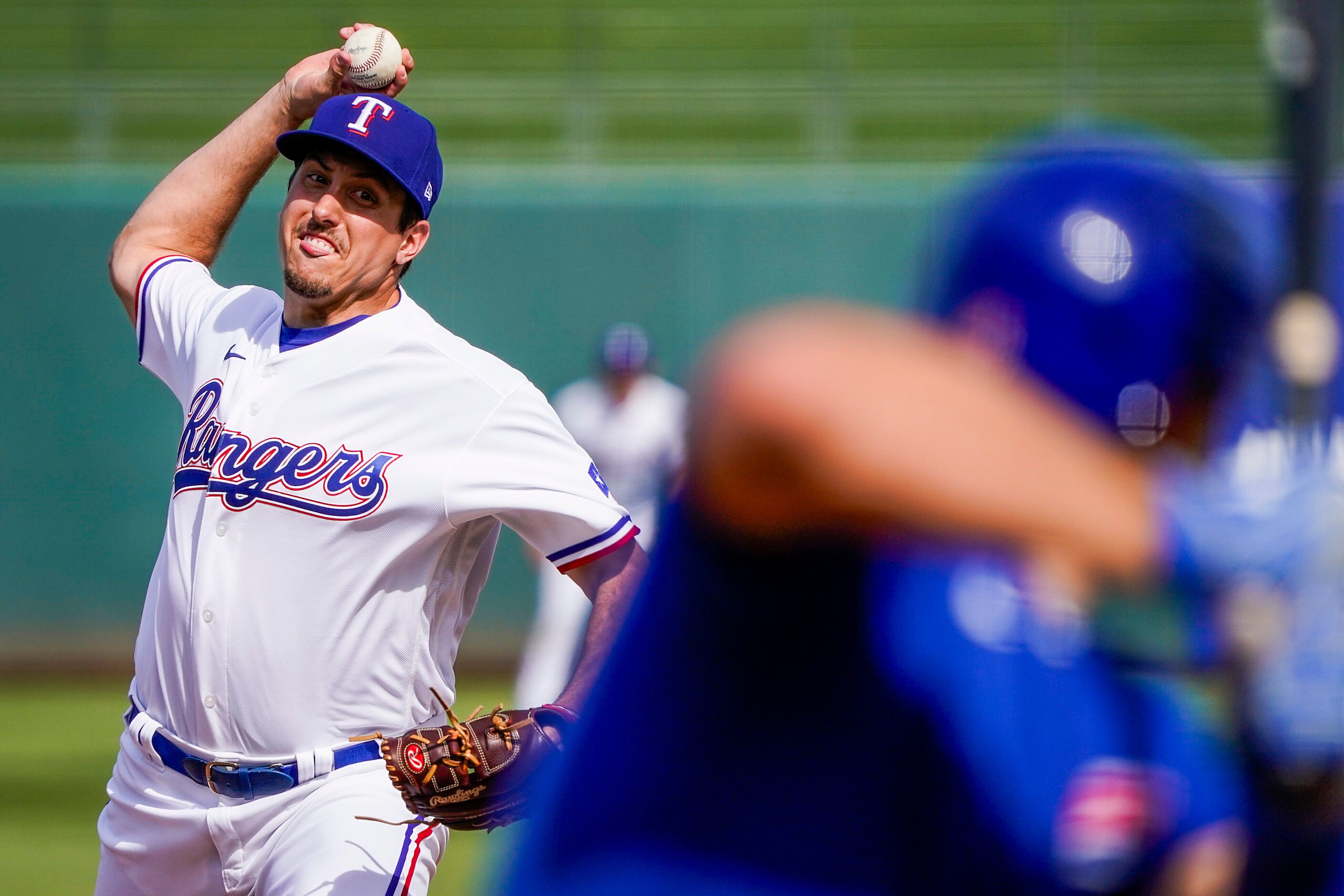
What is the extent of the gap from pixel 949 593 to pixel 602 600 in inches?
69.5

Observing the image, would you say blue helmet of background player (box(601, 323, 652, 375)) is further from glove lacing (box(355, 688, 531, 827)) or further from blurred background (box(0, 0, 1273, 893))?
glove lacing (box(355, 688, 531, 827))

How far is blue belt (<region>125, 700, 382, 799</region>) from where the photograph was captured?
8.60 feet

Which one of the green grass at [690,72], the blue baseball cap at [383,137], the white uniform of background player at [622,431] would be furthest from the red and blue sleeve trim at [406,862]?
the green grass at [690,72]

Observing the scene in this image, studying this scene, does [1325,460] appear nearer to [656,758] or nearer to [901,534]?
[901,534]

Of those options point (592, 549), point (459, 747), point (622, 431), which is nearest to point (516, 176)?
point (622, 431)

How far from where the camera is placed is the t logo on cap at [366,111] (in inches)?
112

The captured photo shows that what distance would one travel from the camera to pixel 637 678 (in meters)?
1.12

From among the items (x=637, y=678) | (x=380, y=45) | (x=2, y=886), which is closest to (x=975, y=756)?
(x=637, y=678)

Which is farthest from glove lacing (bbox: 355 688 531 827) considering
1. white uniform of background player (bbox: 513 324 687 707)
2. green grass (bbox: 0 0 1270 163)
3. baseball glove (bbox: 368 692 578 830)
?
green grass (bbox: 0 0 1270 163)

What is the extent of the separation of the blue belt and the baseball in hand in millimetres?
1401

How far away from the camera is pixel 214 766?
2.65 metres

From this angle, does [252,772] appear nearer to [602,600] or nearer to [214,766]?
[214,766]

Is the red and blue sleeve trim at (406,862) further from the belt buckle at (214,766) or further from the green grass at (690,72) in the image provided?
the green grass at (690,72)

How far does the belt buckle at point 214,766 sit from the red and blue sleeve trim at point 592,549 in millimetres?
685
